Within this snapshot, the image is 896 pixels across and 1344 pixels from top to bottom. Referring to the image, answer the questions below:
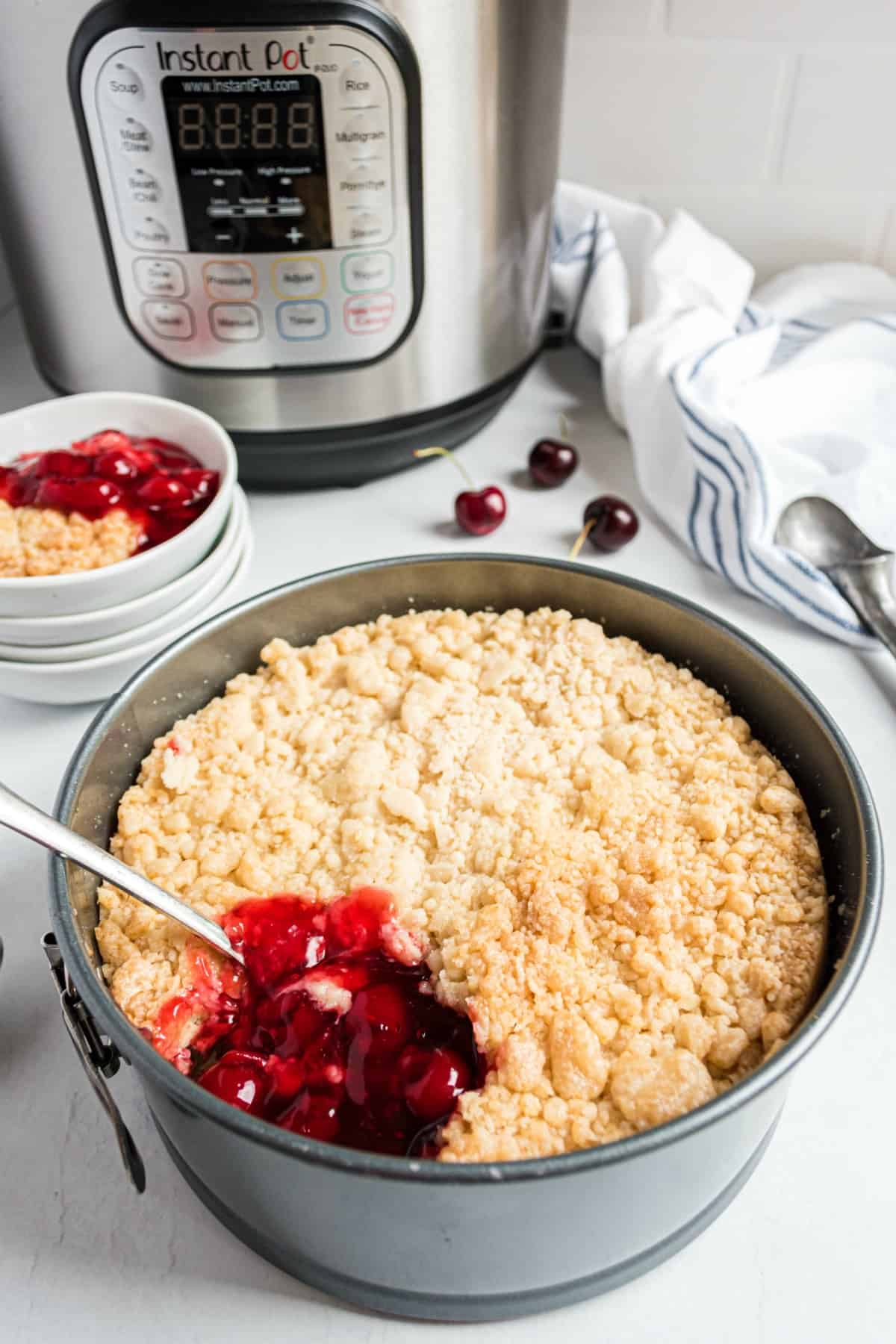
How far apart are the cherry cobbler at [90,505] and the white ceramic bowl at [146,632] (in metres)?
0.05

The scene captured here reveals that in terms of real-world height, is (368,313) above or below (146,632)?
above

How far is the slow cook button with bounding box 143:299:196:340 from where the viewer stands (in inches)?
37.4

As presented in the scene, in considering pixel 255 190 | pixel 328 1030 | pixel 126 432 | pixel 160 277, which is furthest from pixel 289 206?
pixel 328 1030

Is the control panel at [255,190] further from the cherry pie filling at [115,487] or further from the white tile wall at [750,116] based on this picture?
the white tile wall at [750,116]

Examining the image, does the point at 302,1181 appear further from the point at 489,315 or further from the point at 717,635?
the point at 489,315

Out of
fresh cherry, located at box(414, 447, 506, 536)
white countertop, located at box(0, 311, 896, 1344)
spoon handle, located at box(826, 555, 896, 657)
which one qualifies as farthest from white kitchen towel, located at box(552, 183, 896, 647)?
white countertop, located at box(0, 311, 896, 1344)

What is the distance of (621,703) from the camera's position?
801 millimetres

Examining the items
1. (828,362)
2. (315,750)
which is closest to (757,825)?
(315,750)

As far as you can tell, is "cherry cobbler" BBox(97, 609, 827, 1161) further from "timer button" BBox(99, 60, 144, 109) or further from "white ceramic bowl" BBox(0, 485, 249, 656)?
"timer button" BBox(99, 60, 144, 109)

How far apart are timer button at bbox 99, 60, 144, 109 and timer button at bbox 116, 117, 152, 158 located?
1 centimetres

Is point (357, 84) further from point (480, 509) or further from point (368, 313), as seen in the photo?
point (480, 509)

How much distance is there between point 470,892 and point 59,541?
446 millimetres

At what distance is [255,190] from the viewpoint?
34.7 inches

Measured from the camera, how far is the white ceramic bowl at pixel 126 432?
818 millimetres
